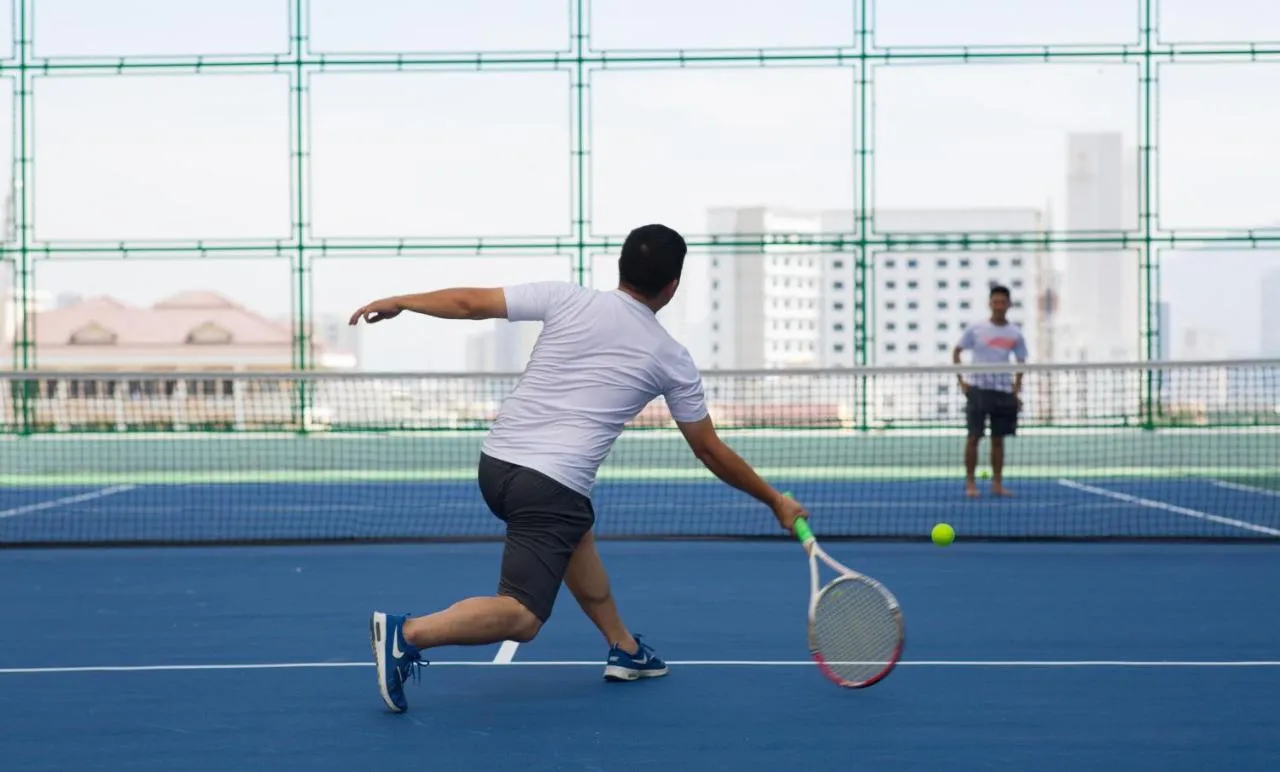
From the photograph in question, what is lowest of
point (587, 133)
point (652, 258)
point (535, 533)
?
point (535, 533)

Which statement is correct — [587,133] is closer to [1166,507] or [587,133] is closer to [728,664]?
[1166,507]

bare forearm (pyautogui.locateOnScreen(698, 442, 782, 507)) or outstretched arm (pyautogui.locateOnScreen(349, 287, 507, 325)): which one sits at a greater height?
outstretched arm (pyautogui.locateOnScreen(349, 287, 507, 325))

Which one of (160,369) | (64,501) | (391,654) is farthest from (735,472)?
(160,369)

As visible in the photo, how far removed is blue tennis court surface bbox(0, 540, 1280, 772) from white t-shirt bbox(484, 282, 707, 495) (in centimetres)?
63

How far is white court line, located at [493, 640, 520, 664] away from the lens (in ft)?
16.2

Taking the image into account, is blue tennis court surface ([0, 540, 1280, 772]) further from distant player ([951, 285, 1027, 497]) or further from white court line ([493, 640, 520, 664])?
distant player ([951, 285, 1027, 497])

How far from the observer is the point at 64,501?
12266mm

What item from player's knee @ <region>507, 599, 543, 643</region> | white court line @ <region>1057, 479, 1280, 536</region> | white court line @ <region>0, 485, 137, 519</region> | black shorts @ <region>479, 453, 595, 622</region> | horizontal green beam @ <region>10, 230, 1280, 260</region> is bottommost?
white court line @ <region>0, 485, 137, 519</region>

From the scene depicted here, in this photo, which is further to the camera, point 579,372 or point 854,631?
point 854,631

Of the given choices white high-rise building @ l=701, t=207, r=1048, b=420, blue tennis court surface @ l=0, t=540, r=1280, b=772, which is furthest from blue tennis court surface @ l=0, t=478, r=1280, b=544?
white high-rise building @ l=701, t=207, r=1048, b=420

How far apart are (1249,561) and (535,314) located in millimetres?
4648

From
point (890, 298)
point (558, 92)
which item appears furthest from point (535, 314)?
point (890, 298)

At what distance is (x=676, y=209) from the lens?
2322cm

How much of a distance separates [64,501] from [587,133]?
571cm
